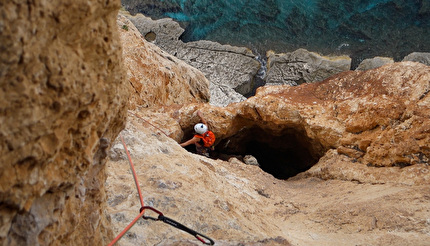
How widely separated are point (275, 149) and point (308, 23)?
749cm

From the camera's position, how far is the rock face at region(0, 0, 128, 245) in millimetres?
845

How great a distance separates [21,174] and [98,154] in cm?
54

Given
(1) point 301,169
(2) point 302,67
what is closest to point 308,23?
(2) point 302,67

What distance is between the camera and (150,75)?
5691 mm

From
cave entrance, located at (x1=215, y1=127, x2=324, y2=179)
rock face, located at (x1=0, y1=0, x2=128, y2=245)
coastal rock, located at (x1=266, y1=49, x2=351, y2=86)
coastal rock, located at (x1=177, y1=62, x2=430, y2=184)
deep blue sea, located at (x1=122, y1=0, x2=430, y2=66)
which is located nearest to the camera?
rock face, located at (x1=0, y1=0, x2=128, y2=245)

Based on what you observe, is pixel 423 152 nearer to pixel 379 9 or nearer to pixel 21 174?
pixel 21 174

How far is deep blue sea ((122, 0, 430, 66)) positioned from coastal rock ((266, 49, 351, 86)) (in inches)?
17.4

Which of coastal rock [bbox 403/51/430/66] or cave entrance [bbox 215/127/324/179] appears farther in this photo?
coastal rock [bbox 403/51/430/66]

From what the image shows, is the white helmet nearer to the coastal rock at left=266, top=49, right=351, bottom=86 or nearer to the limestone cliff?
the limestone cliff

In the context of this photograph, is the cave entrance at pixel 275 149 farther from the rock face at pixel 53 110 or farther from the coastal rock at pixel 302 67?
the coastal rock at pixel 302 67

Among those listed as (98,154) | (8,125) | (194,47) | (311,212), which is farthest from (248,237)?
(194,47)

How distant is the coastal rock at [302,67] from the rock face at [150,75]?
6.34m

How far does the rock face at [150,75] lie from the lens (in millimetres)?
5422

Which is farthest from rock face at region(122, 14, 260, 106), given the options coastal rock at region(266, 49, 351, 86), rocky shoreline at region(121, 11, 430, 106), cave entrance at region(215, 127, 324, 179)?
cave entrance at region(215, 127, 324, 179)
